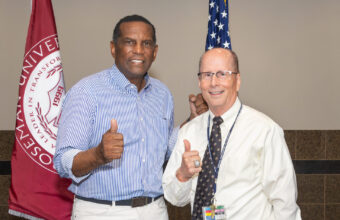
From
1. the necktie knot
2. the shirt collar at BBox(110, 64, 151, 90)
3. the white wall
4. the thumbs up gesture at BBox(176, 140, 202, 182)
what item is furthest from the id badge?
the white wall

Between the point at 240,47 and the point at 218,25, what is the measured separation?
4.18ft

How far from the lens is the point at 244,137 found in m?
2.04

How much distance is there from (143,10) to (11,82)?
1691 mm

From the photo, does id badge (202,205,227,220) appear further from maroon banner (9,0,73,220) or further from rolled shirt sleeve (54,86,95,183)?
maroon banner (9,0,73,220)

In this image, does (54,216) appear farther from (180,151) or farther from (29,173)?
(180,151)

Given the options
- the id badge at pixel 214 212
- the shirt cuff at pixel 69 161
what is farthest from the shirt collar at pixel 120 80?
the id badge at pixel 214 212

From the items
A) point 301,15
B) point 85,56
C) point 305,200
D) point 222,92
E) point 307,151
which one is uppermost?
point 301,15

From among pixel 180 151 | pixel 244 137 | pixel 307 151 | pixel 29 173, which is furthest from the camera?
pixel 307 151

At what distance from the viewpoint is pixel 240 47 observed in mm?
4926

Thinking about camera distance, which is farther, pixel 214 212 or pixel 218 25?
pixel 218 25

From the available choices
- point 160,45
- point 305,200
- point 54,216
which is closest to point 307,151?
point 305,200

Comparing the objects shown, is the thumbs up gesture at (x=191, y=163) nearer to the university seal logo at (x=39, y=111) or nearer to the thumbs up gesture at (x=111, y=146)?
the thumbs up gesture at (x=111, y=146)

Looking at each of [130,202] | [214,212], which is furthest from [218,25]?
[214,212]

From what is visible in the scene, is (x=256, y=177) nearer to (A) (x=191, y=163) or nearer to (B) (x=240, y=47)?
(A) (x=191, y=163)
